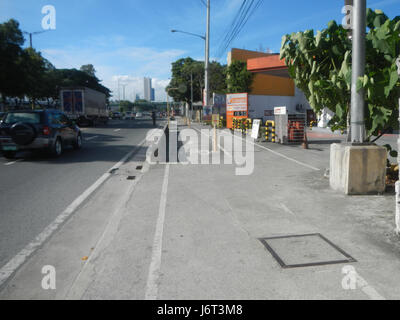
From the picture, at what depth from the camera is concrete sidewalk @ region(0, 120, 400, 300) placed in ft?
10.7

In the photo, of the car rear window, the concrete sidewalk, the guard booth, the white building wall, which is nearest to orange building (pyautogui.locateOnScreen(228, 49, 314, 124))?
the white building wall

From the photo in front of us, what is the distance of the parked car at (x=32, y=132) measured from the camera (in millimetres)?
10984

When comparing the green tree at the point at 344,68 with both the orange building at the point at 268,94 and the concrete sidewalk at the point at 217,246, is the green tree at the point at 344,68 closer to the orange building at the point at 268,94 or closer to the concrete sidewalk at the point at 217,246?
the concrete sidewalk at the point at 217,246

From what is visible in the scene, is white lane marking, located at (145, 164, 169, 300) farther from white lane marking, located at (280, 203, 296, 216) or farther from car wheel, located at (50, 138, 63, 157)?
car wheel, located at (50, 138, 63, 157)

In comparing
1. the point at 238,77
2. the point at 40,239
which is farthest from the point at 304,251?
the point at 238,77

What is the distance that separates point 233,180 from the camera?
8.37 meters

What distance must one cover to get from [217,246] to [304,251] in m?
1.06

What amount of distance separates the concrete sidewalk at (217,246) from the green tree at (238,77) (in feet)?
112

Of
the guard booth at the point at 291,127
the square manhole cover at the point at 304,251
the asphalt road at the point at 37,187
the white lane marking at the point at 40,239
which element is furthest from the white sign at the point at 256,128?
the square manhole cover at the point at 304,251

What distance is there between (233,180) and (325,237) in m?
3.92

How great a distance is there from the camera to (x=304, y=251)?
13.5 feet

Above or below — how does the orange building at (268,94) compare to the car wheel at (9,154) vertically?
above
